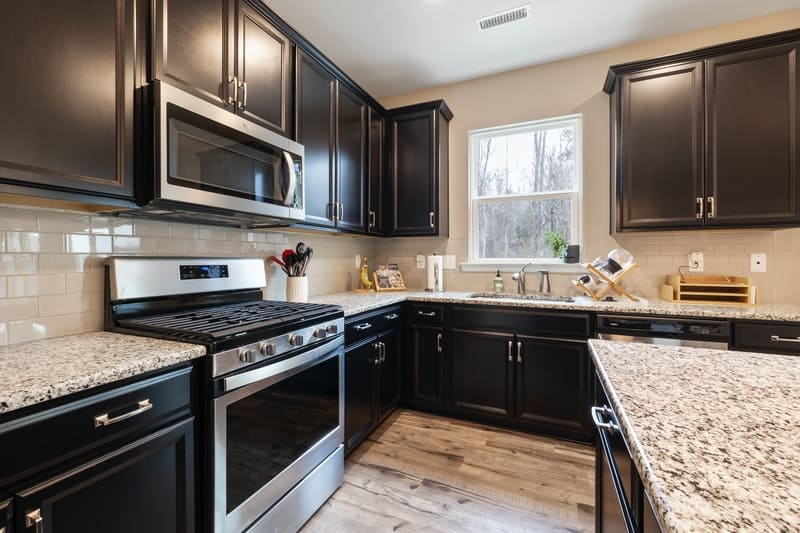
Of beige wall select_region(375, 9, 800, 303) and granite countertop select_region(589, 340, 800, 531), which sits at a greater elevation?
beige wall select_region(375, 9, 800, 303)

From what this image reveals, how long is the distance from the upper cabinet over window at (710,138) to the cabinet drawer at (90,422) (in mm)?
2679

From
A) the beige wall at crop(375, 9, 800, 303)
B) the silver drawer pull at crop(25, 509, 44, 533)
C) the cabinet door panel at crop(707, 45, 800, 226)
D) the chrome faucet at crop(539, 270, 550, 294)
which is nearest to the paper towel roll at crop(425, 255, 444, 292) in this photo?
the beige wall at crop(375, 9, 800, 303)

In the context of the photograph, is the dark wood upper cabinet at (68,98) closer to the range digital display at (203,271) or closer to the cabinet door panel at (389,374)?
the range digital display at (203,271)

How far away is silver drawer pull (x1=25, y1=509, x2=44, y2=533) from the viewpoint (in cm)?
79

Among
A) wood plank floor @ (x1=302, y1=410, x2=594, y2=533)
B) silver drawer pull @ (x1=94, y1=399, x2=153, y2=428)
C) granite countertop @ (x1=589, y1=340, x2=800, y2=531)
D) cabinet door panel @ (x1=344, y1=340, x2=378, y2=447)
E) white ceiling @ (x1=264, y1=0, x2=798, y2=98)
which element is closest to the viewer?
granite countertop @ (x1=589, y1=340, x2=800, y2=531)

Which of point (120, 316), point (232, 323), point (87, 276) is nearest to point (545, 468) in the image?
point (232, 323)

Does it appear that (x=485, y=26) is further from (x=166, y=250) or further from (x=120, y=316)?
(x=120, y=316)

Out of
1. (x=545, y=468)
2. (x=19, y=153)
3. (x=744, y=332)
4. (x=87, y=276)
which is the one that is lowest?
(x=545, y=468)

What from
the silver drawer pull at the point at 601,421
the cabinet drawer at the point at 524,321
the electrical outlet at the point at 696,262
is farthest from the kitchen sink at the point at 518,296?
the silver drawer pull at the point at 601,421

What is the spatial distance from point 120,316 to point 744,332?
3.03m

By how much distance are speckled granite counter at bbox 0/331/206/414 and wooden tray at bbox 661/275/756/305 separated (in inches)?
109

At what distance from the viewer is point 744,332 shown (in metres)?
1.89

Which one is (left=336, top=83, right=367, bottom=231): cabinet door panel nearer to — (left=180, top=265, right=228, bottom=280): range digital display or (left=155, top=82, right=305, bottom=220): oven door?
(left=155, top=82, right=305, bottom=220): oven door

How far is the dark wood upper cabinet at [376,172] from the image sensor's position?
9.37 feet
